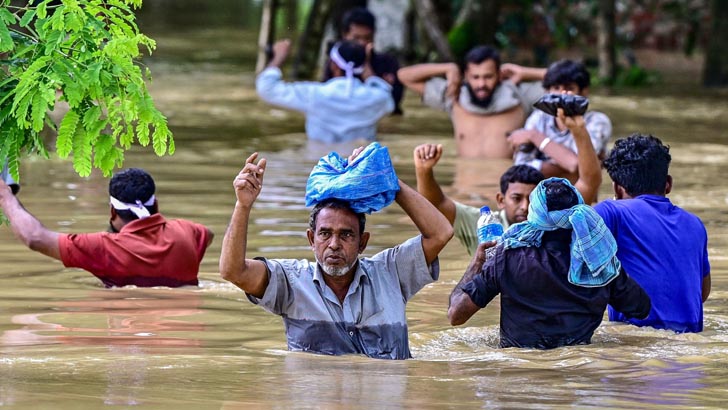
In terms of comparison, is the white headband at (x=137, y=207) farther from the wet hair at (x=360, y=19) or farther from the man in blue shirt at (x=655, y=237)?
the wet hair at (x=360, y=19)

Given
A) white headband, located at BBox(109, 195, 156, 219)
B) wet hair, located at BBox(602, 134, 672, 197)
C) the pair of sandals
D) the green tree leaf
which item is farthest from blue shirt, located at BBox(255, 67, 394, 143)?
the green tree leaf

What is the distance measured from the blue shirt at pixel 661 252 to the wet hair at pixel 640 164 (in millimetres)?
58

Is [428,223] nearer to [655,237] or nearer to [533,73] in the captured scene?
[655,237]

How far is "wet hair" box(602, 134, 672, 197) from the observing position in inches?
259

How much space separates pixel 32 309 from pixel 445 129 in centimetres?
839

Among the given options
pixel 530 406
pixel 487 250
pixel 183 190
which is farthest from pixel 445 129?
pixel 530 406

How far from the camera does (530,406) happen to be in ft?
17.3

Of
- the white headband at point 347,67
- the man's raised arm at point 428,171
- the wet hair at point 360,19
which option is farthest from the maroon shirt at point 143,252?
the wet hair at point 360,19

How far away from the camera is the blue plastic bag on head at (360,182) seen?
5844mm

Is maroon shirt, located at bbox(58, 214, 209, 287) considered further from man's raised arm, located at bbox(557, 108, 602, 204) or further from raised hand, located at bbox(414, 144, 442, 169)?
man's raised arm, located at bbox(557, 108, 602, 204)

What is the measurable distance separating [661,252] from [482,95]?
5.06m

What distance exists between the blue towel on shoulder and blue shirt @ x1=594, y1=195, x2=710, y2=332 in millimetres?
392

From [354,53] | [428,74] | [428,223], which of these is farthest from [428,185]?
[354,53]

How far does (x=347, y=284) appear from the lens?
5980 millimetres
